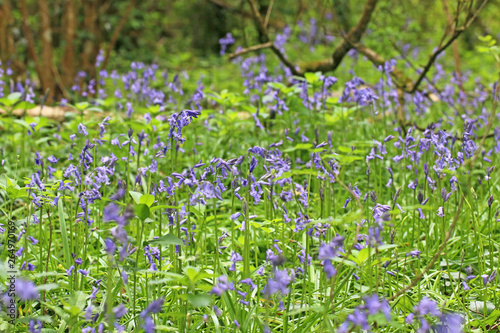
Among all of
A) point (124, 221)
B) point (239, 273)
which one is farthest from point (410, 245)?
Result: point (124, 221)

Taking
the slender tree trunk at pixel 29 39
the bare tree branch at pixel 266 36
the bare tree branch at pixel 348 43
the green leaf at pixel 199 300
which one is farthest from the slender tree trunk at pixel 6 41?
the green leaf at pixel 199 300

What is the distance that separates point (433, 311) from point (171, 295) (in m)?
1.30

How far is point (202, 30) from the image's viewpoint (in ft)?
50.9

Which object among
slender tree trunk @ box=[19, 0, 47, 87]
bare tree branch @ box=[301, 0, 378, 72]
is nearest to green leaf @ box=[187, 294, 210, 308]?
bare tree branch @ box=[301, 0, 378, 72]

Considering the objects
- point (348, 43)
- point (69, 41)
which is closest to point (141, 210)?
point (348, 43)

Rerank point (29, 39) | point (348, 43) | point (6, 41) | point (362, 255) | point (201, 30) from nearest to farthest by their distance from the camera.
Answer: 1. point (362, 255)
2. point (348, 43)
3. point (29, 39)
4. point (6, 41)
5. point (201, 30)

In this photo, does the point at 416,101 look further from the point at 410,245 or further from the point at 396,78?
the point at 410,245

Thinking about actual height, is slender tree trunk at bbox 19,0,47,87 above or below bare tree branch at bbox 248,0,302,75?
above

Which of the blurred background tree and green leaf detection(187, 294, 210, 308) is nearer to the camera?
green leaf detection(187, 294, 210, 308)

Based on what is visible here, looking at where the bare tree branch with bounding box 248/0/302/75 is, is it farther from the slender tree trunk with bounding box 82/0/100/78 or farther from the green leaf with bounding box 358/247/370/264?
the slender tree trunk with bounding box 82/0/100/78

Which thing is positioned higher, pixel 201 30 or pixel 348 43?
pixel 201 30

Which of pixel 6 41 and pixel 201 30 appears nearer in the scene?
pixel 6 41

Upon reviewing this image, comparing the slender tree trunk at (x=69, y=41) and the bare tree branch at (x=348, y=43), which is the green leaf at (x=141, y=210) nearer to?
the bare tree branch at (x=348, y=43)

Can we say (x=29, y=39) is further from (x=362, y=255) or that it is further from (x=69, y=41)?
(x=362, y=255)
